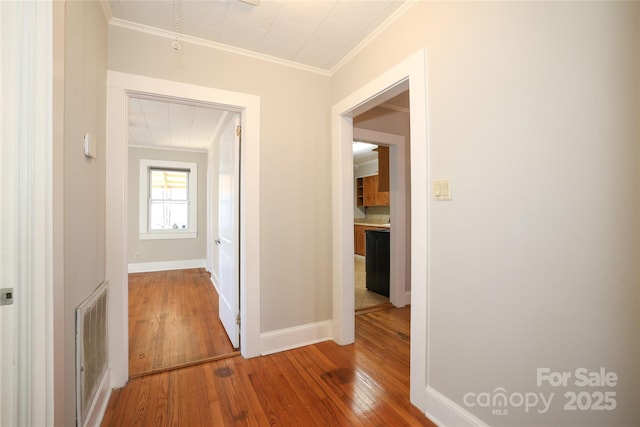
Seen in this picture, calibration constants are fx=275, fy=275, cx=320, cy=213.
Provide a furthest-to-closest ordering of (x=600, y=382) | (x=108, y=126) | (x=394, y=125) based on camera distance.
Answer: (x=394, y=125) < (x=108, y=126) < (x=600, y=382)

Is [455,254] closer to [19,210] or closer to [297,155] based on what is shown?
[297,155]

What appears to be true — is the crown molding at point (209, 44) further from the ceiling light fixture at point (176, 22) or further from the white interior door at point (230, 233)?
the white interior door at point (230, 233)

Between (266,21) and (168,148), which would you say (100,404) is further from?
(168,148)

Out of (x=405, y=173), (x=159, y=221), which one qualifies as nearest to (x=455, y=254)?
(x=405, y=173)

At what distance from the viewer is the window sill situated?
5.48m

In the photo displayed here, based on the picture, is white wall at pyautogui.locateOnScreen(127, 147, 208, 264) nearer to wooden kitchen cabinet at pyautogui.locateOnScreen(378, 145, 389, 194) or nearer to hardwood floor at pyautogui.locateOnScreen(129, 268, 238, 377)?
hardwood floor at pyautogui.locateOnScreen(129, 268, 238, 377)

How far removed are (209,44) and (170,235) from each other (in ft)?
14.9

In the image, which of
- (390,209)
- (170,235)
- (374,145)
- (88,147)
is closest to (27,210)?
(88,147)

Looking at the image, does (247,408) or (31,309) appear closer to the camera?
(31,309)

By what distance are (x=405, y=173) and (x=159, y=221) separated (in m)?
4.94

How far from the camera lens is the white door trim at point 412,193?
5.19 ft

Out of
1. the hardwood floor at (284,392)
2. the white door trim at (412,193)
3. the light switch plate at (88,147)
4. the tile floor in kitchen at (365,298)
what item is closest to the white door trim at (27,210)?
the light switch plate at (88,147)

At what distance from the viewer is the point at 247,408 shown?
163 cm

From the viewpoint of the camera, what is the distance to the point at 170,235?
18.5 ft
